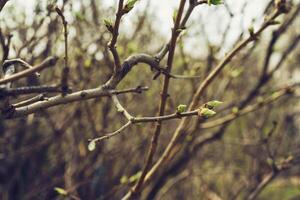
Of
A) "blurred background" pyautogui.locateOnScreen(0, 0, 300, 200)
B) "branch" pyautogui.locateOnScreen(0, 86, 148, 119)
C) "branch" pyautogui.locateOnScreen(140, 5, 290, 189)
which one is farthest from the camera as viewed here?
"blurred background" pyautogui.locateOnScreen(0, 0, 300, 200)

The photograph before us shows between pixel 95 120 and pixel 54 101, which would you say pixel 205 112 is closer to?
pixel 54 101

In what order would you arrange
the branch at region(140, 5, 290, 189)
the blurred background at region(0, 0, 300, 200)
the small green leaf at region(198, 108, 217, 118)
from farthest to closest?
the blurred background at region(0, 0, 300, 200), the branch at region(140, 5, 290, 189), the small green leaf at region(198, 108, 217, 118)

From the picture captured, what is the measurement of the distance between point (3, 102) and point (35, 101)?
0.47 feet

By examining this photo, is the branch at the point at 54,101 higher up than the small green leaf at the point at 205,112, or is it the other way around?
the branch at the point at 54,101

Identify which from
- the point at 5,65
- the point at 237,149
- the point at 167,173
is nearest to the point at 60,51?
the point at 167,173

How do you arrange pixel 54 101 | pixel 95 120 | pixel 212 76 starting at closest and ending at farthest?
1. pixel 54 101
2. pixel 212 76
3. pixel 95 120

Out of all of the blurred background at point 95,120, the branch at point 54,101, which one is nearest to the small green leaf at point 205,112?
the branch at point 54,101

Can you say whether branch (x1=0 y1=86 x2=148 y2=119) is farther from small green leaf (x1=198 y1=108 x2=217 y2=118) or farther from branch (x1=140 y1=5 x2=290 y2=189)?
branch (x1=140 y1=5 x2=290 y2=189)

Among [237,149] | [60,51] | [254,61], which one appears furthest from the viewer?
[237,149]

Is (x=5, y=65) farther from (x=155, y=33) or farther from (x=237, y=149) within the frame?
(x=237, y=149)

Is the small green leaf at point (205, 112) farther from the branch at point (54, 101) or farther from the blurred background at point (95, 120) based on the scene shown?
the blurred background at point (95, 120)

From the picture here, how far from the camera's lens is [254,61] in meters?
6.46

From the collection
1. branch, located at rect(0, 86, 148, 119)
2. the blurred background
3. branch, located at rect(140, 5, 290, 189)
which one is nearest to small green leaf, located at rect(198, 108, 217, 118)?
branch, located at rect(0, 86, 148, 119)

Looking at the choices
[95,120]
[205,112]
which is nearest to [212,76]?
[205,112]
